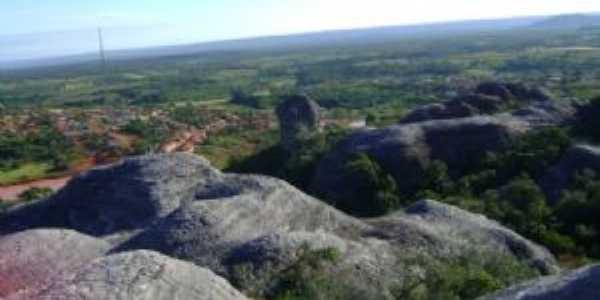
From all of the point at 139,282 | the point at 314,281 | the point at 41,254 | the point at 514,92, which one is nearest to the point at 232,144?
the point at 514,92

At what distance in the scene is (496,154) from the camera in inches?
1761

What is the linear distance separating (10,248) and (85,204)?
35.0ft

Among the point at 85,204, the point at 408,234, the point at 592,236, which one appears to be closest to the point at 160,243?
the point at 408,234

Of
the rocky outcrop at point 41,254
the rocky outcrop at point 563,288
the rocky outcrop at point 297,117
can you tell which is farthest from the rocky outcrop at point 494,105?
the rocky outcrop at point 563,288

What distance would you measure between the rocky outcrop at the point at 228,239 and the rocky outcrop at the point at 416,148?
44.0 ft

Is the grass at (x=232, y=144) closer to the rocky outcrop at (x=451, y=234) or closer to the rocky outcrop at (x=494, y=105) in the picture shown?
the rocky outcrop at (x=494, y=105)

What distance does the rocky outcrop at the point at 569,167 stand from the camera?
126 feet

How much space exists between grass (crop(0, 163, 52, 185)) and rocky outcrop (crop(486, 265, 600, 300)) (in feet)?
200

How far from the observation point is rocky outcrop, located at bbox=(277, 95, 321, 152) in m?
69.2

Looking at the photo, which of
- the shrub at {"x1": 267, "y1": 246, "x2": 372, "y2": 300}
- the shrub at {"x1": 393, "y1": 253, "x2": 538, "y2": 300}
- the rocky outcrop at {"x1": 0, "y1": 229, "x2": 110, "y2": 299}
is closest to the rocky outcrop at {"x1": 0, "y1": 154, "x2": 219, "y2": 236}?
the rocky outcrop at {"x1": 0, "y1": 229, "x2": 110, "y2": 299}

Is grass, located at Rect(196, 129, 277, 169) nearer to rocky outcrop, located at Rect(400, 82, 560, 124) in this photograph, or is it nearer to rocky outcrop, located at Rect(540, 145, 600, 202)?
rocky outcrop, located at Rect(400, 82, 560, 124)

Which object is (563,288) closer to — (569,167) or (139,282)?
(139,282)

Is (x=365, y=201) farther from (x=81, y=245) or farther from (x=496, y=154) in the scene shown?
(x=81, y=245)

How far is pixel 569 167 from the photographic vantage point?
129 ft
